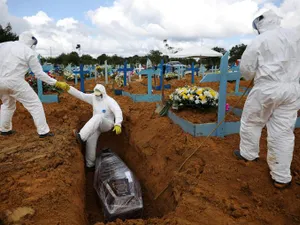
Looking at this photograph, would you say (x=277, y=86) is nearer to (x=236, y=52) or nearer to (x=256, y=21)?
(x=256, y=21)

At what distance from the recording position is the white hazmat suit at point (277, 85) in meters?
2.85

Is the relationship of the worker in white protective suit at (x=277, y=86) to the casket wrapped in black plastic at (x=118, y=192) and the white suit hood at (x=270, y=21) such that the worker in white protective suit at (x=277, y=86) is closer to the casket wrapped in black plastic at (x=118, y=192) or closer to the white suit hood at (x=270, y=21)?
the white suit hood at (x=270, y=21)

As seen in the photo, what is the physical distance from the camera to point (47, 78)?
4.46 meters

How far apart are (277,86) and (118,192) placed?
2.61 meters

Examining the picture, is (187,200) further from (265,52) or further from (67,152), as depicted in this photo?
(67,152)

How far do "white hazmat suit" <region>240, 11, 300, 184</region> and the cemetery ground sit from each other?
0.39m

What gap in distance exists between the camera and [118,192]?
375 cm

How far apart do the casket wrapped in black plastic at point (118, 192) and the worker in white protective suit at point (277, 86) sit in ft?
6.33

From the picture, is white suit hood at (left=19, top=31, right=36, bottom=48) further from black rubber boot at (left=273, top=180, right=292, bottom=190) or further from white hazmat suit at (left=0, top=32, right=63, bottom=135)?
black rubber boot at (left=273, top=180, right=292, bottom=190)

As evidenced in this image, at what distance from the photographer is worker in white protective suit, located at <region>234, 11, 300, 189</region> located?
2.85m

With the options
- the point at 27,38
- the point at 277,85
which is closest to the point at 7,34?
the point at 27,38

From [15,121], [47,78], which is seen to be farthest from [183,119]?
[15,121]

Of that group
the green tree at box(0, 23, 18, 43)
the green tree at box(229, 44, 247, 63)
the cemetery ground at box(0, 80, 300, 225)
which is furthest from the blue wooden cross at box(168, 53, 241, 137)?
the green tree at box(229, 44, 247, 63)

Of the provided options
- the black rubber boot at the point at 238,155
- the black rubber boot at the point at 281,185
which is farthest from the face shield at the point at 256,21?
the black rubber boot at the point at 281,185
